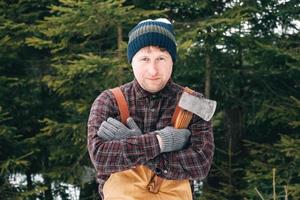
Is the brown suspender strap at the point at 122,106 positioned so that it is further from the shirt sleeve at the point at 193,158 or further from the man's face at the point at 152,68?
the shirt sleeve at the point at 193,158

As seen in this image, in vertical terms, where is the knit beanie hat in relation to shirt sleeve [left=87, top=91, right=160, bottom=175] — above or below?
above

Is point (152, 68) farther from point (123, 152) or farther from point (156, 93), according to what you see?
point (123, 152)

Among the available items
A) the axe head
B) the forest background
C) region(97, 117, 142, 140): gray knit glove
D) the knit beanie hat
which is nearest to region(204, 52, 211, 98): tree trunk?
the forest background

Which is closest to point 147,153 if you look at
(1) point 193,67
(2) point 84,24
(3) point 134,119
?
(3) point 134,119

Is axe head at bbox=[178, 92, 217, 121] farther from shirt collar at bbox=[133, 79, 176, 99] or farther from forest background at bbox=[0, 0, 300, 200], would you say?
forest background at bbox=[0, 0, 300, 200]

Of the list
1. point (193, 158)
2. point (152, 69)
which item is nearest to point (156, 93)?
point (152, 69)

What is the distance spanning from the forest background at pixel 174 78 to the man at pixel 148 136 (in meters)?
4.23

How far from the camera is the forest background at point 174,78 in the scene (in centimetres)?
731

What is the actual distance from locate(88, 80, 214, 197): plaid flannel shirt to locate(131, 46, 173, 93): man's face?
56 mm

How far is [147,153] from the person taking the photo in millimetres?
2396

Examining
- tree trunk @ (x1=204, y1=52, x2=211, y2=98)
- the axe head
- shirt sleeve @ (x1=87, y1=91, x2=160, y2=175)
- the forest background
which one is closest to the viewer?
shirt sleeve @ (x1=87, y1=91, x2=160, y2=175)

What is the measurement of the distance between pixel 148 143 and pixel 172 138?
122mm

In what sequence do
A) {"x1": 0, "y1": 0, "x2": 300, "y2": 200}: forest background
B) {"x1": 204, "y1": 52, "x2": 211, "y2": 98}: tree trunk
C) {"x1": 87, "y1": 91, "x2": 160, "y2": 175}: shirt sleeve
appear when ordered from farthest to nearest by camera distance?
{"x1": 204, "y1": 52, "x2": 211, "y2": 98}: tree trunk, {"x1": 0, "y1": 0, "x2": 300, "y2": 200}: forest background, {"x1": 87, "y1": 91, "x2": 160, "y2": 175}: shirt sleeve

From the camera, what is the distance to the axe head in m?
2.51
